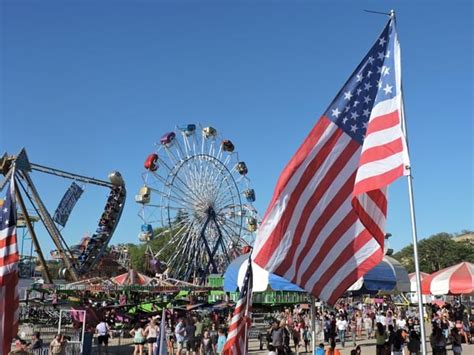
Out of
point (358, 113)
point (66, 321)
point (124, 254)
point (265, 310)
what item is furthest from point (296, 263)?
point (124, 254)

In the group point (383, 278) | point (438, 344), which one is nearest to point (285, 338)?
point (383, 278)

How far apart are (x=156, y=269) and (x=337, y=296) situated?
4790cm

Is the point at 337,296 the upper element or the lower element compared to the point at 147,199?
lower

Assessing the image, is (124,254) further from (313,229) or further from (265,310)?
(313,229)

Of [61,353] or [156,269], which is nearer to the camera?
[61,353]

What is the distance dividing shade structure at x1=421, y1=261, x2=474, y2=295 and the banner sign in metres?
26.2

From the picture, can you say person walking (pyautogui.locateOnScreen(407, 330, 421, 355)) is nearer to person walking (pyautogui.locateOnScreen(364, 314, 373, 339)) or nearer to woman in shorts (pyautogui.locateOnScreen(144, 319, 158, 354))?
woman in shorts (pyautogui.locateOnScreen(144, 319, 158, 354))

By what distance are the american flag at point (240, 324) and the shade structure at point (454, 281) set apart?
11729mm

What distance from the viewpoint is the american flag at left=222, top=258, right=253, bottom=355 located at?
8.20 m

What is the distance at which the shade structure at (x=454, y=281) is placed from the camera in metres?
18.4

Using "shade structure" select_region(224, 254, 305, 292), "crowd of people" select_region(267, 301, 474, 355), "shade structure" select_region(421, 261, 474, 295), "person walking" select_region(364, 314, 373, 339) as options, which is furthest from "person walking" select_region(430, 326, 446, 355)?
"person walking" select_region(364, 314, 373, 339)

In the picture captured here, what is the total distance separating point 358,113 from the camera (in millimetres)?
7836

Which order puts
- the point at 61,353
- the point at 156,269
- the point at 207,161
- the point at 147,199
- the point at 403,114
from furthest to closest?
the point at 156,269 → the point at 207,161 → the point at 147,199 → the point at 61,353 → the point at 403,114

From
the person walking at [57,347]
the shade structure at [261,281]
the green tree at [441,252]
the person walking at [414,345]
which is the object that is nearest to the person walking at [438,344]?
the person walking at [414,345]
